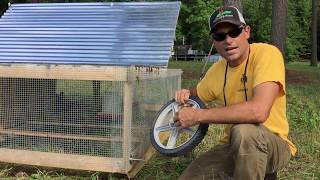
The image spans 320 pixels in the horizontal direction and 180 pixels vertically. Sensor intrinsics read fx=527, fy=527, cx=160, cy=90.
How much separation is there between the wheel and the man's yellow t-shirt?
0.66 feet

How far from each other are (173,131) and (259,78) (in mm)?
800

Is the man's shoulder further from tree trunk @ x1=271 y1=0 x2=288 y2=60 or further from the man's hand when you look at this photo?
tree trunk @ x1=271 y1=0 x2=288 y2=60

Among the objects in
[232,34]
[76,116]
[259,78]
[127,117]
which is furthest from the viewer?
[76,116]

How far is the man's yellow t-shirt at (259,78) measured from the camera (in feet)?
10.6

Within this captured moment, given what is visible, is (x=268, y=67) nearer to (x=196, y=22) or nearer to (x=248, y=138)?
(x=248, y=138)

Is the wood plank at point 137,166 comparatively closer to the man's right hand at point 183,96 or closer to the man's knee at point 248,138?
the man's right hand at point 183,96

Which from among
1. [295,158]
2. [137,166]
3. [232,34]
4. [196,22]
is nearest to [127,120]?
[137,166]

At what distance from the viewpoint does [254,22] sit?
4650 cm

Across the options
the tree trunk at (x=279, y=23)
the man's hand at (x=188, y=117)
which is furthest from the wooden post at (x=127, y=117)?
the tree trunk at (x=279, y=23)

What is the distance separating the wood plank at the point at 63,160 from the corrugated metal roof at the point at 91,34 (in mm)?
905

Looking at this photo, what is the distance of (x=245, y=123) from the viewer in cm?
317

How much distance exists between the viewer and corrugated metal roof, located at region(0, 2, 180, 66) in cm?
489

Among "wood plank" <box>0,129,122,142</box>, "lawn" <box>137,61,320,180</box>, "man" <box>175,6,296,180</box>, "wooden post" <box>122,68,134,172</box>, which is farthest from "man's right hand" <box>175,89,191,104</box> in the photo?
"lawn" <box>137,61,320,180</box>

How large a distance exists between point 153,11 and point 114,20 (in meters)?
0.44
